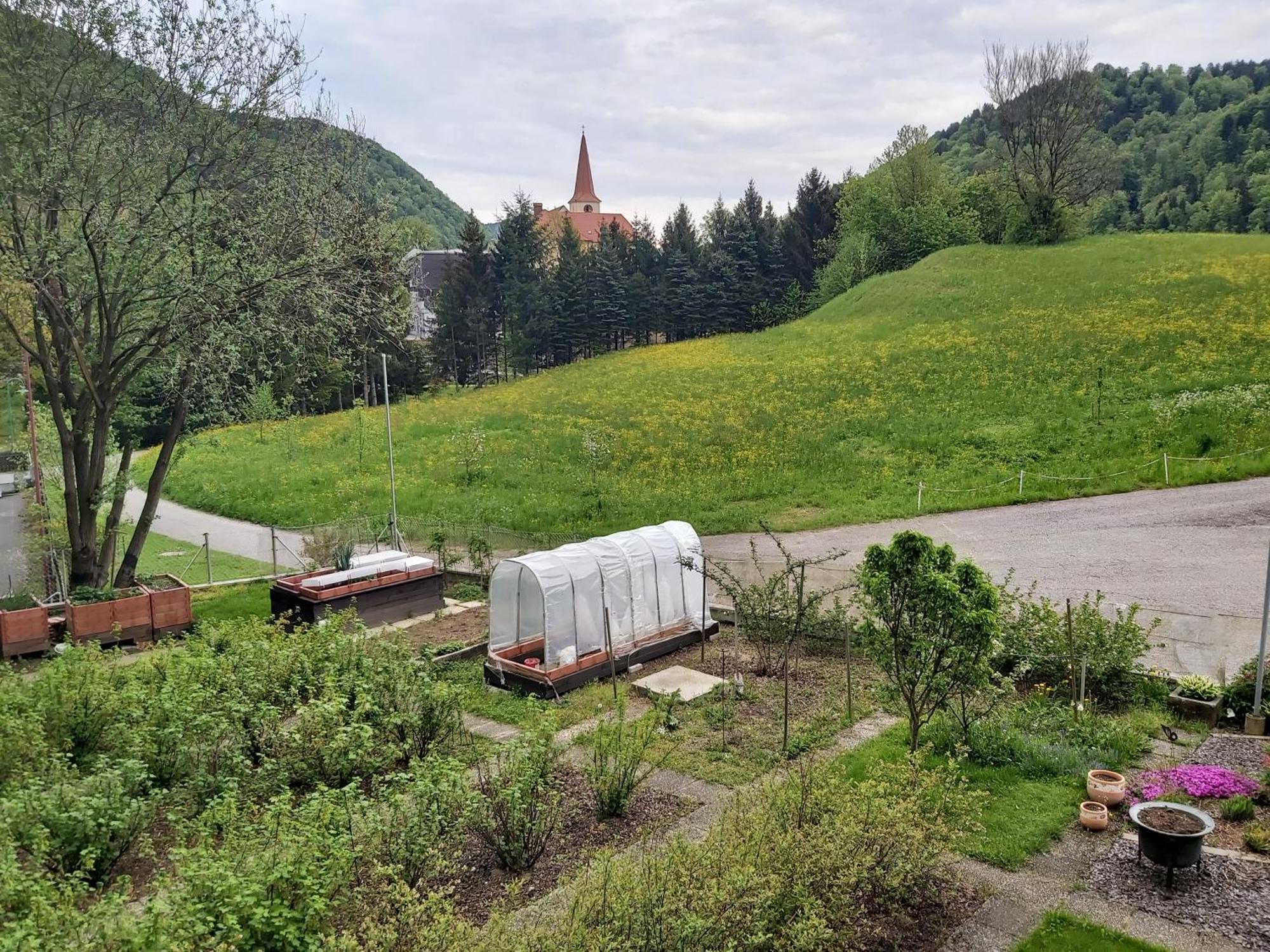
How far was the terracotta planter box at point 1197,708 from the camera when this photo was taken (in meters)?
9.73

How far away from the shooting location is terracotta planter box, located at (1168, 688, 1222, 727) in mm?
9727

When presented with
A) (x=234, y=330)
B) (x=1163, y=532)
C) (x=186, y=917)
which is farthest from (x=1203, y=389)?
(x=186, y=917)

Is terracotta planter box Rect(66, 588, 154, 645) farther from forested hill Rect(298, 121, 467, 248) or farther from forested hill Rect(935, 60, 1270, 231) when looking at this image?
forested hill Rect(935, 60, 1270, 231)

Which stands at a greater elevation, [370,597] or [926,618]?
[926,618]

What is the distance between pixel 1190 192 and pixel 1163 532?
8722 centimetres

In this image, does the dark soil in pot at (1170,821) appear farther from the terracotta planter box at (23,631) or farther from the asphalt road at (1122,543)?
the terracotta planter box at (23,631)

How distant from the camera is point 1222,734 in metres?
9.39

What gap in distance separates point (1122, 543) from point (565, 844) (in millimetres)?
14845

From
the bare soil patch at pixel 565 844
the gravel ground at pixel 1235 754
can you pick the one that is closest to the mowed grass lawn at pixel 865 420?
the gravel ground at pixel 1235 754

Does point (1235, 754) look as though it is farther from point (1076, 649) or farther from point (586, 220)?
point (586, 220)

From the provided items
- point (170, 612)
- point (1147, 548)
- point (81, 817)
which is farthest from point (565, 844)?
point (1147, 548)

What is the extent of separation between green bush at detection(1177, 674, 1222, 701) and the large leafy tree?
14654mm

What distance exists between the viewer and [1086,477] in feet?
70.9

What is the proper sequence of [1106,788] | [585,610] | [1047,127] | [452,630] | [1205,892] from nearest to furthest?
[1205,892] < [1106,788] < [585,610] < [452,630] < [1047,127]
